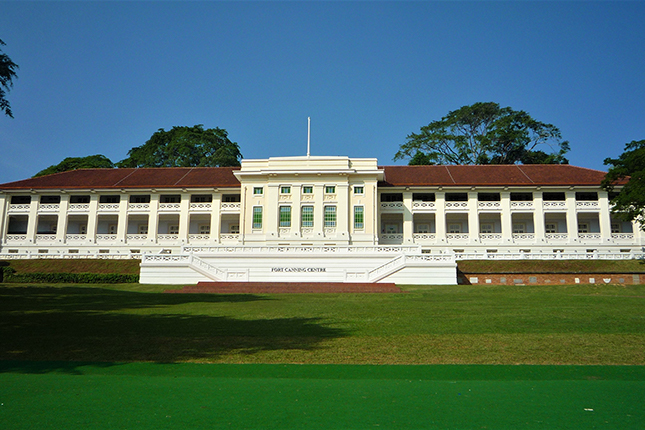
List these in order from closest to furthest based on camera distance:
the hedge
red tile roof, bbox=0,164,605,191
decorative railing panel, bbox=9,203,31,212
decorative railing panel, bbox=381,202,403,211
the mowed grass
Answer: the mowed grass → the hedge → red tile roof, bbox=0,164,605,191 → decorative railing panel, bbox=381,202,403,211 → decorative railing panel, bbox=9,203,31,212

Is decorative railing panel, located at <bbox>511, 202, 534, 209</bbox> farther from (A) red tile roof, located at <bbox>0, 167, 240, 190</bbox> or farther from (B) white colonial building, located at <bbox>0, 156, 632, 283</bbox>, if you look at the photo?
(A) red tile roof, located at <bbox>0, 167, 240, 190</bbox>

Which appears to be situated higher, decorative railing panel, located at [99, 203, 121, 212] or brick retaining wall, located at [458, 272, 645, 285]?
decorative railing panel, located at [99, 203, 121, 212]

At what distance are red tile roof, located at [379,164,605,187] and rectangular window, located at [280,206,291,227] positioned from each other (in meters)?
7.14

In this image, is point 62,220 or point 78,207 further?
point 78,207

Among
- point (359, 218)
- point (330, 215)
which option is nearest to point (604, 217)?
point (359, 218)

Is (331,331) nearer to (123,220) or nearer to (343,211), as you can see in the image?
(343,211)

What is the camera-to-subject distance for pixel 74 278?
24031 mm

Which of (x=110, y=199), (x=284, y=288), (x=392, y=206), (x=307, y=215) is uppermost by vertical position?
(x=110, y=199)

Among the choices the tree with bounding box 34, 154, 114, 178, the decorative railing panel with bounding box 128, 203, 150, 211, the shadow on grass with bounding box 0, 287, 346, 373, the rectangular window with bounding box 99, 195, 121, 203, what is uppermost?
the tree with bounding box 34, 154, 114, 178

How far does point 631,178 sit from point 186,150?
128 ft

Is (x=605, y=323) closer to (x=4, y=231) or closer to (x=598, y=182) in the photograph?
(x=598, y=182)

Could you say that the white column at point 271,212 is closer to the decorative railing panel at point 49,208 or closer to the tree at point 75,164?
the decorative railing panel at point 49,208

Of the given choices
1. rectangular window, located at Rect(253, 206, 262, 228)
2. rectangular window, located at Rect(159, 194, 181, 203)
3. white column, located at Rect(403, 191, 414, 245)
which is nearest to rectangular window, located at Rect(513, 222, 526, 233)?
white column, located at Rect(403, 191, 414, 245)

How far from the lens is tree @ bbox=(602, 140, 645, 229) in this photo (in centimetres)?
2341
